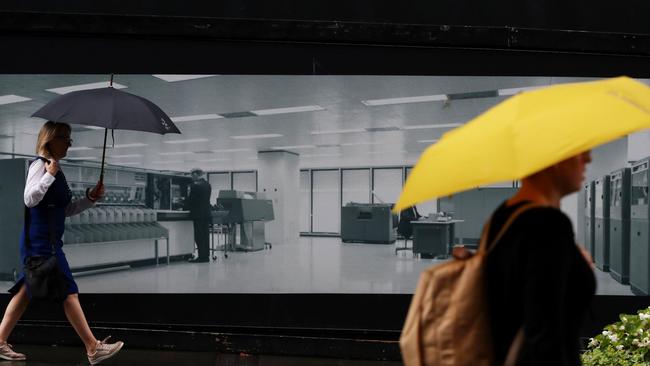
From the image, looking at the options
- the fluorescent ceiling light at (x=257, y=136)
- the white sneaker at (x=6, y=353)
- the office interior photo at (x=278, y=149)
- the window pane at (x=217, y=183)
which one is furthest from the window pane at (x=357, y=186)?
the white sneaker at (x=6, y=353)

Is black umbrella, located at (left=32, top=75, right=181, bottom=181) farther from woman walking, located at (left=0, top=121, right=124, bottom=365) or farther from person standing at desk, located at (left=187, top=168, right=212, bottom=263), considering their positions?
person standing at desk, located at (left=187, top=168, right=212, bottom=263)

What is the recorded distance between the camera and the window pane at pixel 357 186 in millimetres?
5699

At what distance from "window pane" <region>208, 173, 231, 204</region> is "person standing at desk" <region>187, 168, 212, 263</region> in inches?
1.5

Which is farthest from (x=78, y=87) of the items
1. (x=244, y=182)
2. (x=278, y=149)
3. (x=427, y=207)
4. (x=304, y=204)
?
(x=427, y=207)

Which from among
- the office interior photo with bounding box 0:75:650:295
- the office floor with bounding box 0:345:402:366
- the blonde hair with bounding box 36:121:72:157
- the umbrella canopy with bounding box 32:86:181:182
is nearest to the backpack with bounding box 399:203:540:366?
the umbrella canopy with bounding box 32:86:181:182

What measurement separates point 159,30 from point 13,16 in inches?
49.1

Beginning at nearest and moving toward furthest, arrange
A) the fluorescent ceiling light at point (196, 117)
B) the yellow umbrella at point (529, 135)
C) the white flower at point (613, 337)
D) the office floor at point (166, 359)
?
the yellow umbrella at point (529, 135), the white flower at point (613, 337), the office floor at point (166, 359), the fluorescent ceiling light at point (196, 117)

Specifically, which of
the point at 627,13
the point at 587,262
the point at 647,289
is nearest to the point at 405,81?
the point at 627,13

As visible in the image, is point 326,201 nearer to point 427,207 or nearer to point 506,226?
point 427,207

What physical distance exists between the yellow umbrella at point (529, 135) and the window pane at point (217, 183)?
402 cm

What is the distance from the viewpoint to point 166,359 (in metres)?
4.72

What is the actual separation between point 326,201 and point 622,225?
9.66ft

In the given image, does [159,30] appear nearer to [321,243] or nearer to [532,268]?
[321,243]

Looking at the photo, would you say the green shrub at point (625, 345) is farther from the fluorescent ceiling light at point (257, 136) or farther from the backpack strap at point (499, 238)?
the fluorescent ceiling light at point (257, 136)
